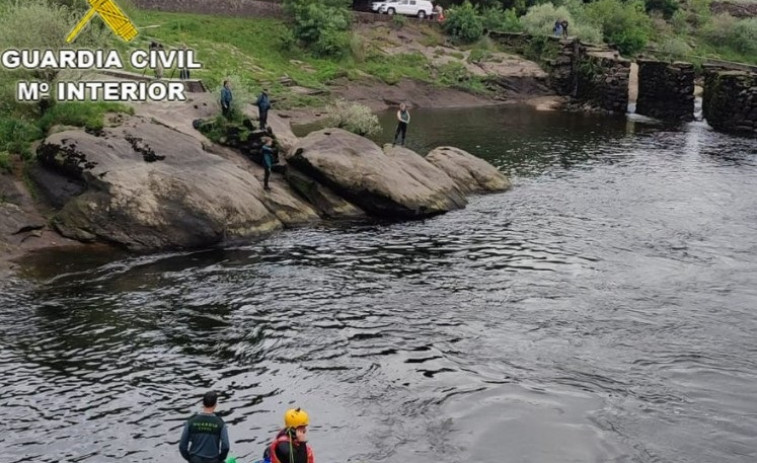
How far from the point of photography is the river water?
57.4ft

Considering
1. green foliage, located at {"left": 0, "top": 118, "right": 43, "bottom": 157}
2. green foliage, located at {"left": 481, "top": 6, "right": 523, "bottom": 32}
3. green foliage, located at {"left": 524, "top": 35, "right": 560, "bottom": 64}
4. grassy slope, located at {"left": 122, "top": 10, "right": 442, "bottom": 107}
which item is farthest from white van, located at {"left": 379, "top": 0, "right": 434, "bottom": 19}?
green foliage, located at {"left": 0, "top": 118, "right": 43, "bottom": 157}

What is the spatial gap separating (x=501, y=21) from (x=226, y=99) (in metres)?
58.8

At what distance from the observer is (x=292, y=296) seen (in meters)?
25.5

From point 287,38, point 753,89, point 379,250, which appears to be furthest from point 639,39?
point 379,250

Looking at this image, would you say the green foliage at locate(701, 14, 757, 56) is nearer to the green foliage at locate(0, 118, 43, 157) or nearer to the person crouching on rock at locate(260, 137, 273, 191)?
the person crouching on rock at locate(260, 137, 273, 191)

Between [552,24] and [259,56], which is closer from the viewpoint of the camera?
[259,56]

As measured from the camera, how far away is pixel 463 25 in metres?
84.9

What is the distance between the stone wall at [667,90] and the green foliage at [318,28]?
30.0 meters

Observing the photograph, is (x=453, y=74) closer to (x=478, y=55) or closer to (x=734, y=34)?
(x=478, y=55)

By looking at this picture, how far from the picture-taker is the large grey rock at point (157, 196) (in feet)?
95.4

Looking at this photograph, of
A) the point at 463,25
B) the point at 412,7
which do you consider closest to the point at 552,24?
the point at 463,25

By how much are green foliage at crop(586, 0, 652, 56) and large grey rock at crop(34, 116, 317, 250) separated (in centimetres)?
6707

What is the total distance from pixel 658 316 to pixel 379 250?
37.2 ft

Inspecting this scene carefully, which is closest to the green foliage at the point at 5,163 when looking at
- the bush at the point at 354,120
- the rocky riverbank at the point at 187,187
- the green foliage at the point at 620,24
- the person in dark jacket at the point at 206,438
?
the rocky riverbank at the point at 187,187
